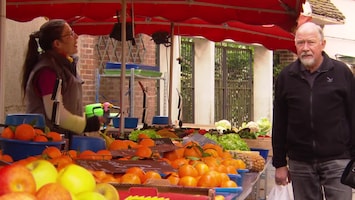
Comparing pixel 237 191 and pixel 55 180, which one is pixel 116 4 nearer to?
pixel 237 191

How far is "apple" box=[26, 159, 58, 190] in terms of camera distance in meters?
2.29

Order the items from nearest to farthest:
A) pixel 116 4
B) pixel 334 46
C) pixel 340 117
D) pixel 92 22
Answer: pixel 340 117, pixel 116 4, pixel 92 22, pixel 334 46

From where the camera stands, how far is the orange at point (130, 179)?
3576mm

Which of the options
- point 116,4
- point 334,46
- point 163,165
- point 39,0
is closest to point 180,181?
point 163,165

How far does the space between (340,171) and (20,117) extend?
2.48 m

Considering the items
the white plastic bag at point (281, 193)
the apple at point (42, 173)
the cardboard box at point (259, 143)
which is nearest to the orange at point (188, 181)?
the apple at point (42, 173)

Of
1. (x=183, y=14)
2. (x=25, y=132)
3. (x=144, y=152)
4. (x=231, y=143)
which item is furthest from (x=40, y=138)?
(x=183, y=14)

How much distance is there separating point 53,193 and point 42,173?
0.31 meters

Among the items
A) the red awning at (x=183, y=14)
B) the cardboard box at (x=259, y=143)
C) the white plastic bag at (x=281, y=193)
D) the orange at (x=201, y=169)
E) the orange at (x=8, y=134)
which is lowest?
the white plastic bag at (x=281, y=193)

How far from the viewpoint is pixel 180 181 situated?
390cm

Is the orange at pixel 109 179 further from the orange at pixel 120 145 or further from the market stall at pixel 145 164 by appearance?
the orange at pixel 120 145

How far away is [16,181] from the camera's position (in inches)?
81.4

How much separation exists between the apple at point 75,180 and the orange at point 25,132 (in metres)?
1.97

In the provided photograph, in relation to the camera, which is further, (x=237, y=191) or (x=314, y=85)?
(x=314, y=85)
